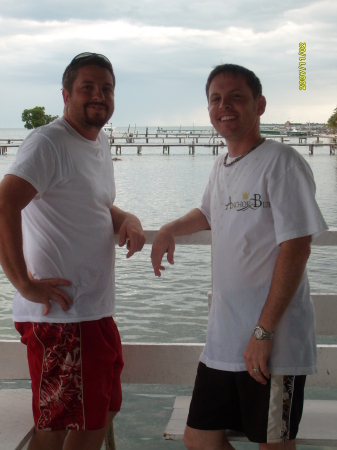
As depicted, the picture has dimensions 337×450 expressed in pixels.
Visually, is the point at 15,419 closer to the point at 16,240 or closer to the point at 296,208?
the point at 16,240

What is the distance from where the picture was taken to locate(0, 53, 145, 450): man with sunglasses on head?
1871 mm

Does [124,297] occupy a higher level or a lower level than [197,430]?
lower

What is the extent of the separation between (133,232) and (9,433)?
883 millimetres

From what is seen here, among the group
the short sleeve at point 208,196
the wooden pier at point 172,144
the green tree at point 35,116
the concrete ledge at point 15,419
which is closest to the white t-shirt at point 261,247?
the short sleeve at point 208,196

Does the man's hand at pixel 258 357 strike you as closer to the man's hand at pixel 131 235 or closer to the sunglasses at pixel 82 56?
the man's hand at pixel 131 235

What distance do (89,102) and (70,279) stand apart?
656mm

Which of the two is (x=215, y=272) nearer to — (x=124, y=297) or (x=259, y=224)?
(x=259, y=224)

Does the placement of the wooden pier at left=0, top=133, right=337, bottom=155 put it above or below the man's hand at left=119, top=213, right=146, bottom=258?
above

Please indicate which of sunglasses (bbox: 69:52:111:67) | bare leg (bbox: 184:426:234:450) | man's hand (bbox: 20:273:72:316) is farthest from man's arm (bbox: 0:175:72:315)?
bare leg (bbox: 184:426:234:450)

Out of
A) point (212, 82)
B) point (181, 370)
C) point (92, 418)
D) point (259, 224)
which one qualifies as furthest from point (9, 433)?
point (212, 82)

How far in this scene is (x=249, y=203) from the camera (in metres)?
1.74

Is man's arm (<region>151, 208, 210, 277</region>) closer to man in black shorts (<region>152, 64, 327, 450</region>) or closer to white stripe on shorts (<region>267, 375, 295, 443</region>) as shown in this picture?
man in black shorts (<region>152, 64, 327, 450</region>)

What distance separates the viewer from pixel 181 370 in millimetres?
2412

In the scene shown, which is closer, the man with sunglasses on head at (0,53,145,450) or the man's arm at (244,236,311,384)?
the man's arm at (244,236,311,384)
